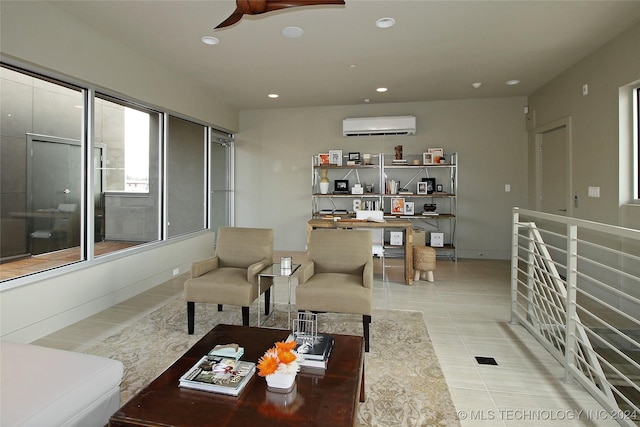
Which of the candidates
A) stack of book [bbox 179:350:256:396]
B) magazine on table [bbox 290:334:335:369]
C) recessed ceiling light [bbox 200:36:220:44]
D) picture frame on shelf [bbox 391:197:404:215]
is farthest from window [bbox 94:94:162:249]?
picture frame on shelf [bbox 391:197:404:215]

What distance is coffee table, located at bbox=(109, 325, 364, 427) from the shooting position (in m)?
→ 1.36

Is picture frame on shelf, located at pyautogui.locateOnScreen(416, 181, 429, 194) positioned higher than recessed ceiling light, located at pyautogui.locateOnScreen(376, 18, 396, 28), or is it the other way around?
recessed ceiling light, located at pyautogui.locateOnScreen(376, 18, 396, 28)

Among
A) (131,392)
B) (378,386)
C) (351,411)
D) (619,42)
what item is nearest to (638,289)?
(619,42)

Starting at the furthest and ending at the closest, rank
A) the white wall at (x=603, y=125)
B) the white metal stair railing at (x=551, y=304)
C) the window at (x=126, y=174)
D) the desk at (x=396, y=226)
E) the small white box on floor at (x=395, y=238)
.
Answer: the small white box on floor at (x=395, y=238), the desk at (x=396, y=226), the window at (x=126, y=174), the white wall at (x=603, y=125), the white metal stair railing at (x=551, y=304)

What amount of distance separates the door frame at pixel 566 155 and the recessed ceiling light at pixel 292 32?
3720mm

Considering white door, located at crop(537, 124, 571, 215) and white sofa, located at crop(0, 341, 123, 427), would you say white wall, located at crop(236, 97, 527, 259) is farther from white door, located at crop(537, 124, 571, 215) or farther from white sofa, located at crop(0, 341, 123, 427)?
white sofa, located at crop(0, 341, 123, 427)

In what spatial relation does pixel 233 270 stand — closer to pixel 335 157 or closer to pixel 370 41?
pixel 370 41

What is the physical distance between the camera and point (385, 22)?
334cm

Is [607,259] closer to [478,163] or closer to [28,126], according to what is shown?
[478,163]

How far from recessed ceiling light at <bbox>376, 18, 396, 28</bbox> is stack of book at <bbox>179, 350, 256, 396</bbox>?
3138 mm

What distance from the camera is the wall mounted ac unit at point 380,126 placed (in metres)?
6.19

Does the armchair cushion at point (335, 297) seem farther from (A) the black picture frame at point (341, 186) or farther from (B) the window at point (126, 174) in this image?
(A) the black picture frame at point (341, 186)

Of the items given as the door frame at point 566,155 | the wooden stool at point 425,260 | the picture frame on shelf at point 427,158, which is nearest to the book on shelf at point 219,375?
the wooden stool at point 425,260

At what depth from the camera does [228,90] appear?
5602mm
